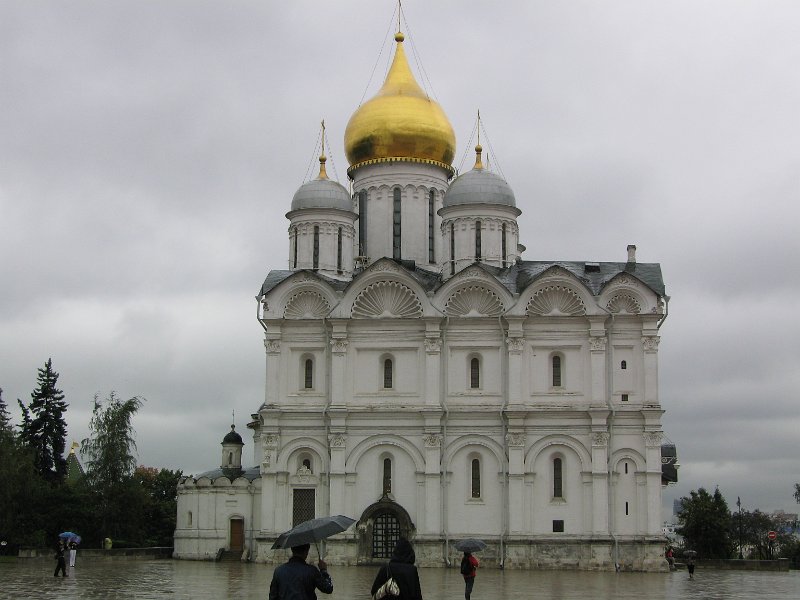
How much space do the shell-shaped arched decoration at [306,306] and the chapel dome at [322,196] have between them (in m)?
4.44

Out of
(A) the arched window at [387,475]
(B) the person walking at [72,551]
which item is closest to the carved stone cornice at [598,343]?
(A) the arched window at [387,475]

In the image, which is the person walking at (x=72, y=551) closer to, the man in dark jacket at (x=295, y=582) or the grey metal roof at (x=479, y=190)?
the grey metal roof at (x=479, y=190)

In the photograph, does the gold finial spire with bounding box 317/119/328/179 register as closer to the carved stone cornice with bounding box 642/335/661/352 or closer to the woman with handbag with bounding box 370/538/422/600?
the carved stone cornice with bounding box 642/335/661/352

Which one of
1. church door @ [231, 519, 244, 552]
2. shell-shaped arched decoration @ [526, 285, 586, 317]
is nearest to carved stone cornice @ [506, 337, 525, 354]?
shell-shaped arched decoration @ [526, 285, 586, 317]

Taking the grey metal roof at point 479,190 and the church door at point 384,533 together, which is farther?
the grey metal roof at point 479,190

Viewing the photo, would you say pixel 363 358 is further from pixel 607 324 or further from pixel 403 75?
pixel 403 75

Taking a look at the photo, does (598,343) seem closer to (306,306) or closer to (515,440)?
(515,440)

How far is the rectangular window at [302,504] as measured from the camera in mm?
43094

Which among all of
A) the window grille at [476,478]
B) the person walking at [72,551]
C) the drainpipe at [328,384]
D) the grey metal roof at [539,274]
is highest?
the grey metal roof at [539,274]

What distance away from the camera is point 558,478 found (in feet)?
139

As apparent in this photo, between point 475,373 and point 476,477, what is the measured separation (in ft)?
12.6

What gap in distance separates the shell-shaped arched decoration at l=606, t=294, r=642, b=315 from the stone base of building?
324 inches

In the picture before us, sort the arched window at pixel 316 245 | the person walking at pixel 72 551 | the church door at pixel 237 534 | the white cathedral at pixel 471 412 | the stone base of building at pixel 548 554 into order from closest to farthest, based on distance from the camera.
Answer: the person walking at pixel 72 551 → the stone base of building at pixel 548 554 → the white cathedral at pixel 471 412 → the church door at pixel 237 534 → the arched window at pixel 316 245

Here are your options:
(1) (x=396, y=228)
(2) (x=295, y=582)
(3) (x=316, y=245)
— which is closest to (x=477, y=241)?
(1) (x=396, y=228)
